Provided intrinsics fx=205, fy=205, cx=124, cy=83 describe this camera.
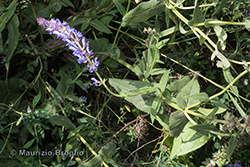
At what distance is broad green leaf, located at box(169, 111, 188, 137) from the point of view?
119 cm

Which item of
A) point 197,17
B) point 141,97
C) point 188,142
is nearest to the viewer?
point 197,17

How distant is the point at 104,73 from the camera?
1.77 metres

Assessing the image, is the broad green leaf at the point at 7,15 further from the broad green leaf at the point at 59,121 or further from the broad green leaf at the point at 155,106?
the broad green leaf at the point at 155,106

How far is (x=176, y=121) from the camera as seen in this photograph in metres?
1.21

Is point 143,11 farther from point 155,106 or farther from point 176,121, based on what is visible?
point 176,121

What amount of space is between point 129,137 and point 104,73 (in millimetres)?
579

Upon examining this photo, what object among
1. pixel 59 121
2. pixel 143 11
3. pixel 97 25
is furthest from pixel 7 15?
pixel 143 11

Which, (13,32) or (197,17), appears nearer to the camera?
(197,17)

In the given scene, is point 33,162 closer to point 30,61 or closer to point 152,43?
point 30,61

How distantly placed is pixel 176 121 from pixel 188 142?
34cm

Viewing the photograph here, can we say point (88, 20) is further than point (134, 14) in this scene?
Yes

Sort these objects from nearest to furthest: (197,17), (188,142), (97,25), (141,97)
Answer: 1. (197,17)
2. (141,97)
3. (188,142)
4. (97,25)

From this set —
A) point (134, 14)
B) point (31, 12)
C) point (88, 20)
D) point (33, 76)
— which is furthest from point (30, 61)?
point (134, 14)

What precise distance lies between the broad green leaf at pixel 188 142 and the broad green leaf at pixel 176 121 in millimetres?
212
